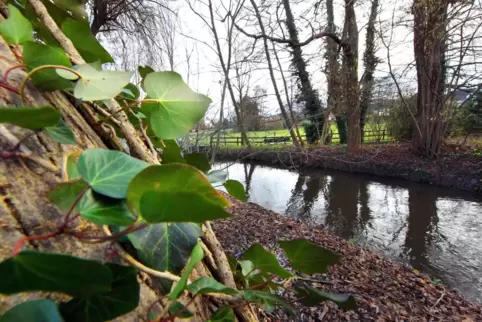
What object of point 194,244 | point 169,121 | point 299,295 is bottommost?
point 299,295

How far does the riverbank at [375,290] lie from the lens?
2012 millimetres

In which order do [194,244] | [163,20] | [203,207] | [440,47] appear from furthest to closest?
1. [440,47]
2. [163,20]
3. [194,244]
4. [203,207]

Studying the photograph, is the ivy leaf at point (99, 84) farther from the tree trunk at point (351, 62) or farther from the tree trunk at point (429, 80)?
the tree trunk at point (351, 62)

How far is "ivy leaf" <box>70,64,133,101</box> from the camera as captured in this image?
27 centimetres

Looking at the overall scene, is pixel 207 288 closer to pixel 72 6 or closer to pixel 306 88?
pixel 72 6

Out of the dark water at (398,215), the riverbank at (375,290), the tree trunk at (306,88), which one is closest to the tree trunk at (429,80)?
the dark water at (398,215)

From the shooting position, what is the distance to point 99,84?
11.1 inches

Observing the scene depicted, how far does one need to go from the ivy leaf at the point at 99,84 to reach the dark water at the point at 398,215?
403 cm

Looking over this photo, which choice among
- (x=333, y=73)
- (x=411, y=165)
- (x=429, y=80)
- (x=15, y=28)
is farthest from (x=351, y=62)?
(x=15, y=28)

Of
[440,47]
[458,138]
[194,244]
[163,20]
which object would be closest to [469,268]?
[194,244]

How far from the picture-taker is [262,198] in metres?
7.51

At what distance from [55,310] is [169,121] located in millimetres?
206

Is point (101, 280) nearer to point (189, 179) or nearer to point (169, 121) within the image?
point (189, 179)

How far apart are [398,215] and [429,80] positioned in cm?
497
